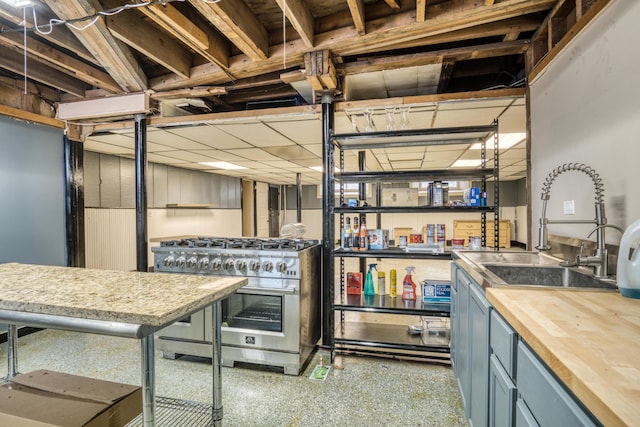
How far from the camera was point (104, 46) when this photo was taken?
2.32 metres

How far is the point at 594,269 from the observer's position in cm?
144

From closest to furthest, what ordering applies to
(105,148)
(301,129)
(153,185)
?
(301,129) < (105,148) < (153,185)

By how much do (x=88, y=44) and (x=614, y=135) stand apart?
329cm

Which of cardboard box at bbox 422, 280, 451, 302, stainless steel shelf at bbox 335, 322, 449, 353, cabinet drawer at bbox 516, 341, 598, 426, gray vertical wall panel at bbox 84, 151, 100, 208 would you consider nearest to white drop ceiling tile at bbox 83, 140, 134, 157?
gray vertical wall panel at bbox 84, 151, 100, 208

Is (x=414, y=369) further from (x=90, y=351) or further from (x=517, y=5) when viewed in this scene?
(x=90, y=351)

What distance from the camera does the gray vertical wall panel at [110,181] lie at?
4773 mm

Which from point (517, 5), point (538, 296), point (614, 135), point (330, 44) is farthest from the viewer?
point (330, 44)

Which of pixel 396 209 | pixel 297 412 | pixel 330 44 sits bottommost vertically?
pixel 297 412

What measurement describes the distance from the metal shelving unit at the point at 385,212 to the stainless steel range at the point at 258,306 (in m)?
0.20

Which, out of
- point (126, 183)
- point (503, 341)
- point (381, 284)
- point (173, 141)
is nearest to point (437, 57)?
point (381, 284)

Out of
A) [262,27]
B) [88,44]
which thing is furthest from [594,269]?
[88,44]

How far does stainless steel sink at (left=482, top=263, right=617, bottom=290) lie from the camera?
1.51 m

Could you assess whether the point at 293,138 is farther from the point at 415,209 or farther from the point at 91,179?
the point at 91,179

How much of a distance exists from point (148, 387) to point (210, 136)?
3.19 m
